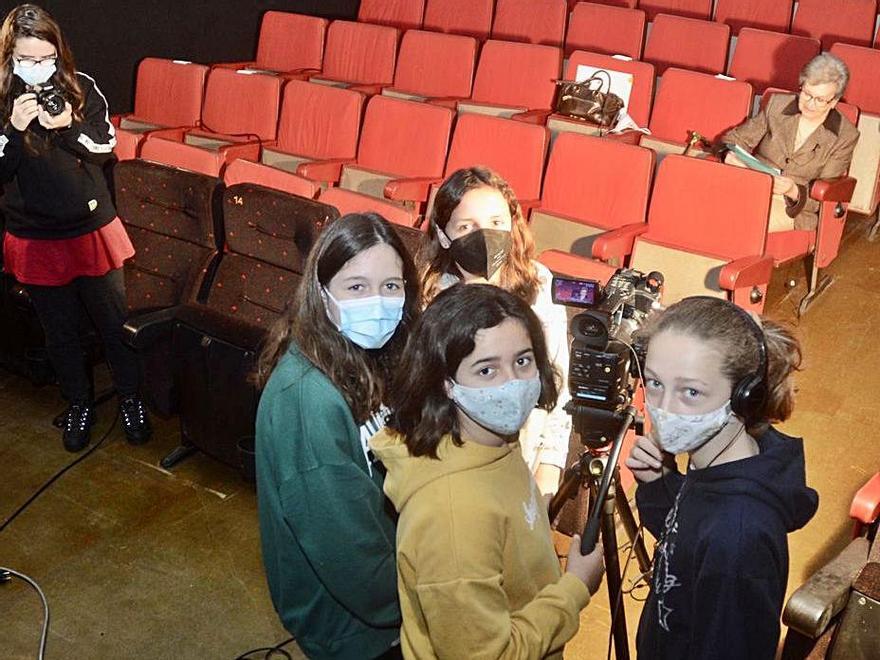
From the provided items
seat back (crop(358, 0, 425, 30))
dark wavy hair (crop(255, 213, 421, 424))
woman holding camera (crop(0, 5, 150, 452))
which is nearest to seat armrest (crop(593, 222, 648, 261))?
woman holding camera (crop(0, 5, 150, 452))

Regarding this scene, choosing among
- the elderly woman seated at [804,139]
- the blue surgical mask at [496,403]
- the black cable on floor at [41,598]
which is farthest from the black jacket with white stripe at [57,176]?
the elderly woman seated at [804,139]

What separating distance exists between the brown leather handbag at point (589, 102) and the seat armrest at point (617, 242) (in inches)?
40.5

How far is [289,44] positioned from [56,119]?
11.1ft

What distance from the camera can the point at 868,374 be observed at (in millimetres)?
3666

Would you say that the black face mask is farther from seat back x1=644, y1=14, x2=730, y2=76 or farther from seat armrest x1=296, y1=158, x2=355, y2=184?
seat back x1=644, y1=14, x2=730, y2=76

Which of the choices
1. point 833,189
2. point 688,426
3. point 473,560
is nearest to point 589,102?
point 833,189

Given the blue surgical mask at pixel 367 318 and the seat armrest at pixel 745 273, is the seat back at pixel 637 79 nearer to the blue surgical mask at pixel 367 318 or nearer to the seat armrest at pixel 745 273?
the seat armrest at pixel 745 273

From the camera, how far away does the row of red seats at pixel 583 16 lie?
5.37 meters

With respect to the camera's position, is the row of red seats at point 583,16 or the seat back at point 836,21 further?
the row of red seats at point 583,16

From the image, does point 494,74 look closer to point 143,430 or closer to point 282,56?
point 282,56

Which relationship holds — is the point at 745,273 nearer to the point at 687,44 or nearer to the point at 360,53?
the point at 687,44

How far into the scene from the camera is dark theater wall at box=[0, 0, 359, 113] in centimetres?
534

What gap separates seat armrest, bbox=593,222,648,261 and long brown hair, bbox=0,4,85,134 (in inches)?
74.2

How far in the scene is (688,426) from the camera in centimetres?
142
